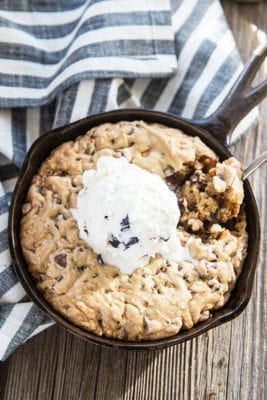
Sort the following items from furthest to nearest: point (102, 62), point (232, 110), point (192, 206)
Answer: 1. point (102, 62)
2. point (232, 110)
3. point (192, 206)

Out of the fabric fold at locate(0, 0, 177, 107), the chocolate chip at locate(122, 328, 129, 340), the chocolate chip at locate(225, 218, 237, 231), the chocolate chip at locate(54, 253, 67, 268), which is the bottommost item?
the chocolate chip at locate(122, 328, 129, 340)

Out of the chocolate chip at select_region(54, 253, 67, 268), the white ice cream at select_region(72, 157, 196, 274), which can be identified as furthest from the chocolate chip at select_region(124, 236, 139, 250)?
the chocolate chip at select_region(54, 253, 67, 268)

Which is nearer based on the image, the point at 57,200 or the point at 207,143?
the point at 57,200

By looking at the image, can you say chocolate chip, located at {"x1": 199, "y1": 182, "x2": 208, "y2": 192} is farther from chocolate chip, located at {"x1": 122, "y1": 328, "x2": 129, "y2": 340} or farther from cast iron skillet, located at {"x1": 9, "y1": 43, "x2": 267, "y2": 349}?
chocolate chip, located at {"x1": 122, "y1": 328, "x2": 129, "y2": 340}

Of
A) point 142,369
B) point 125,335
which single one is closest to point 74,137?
point 125,335

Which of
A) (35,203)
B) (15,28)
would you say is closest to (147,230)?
(35,203)

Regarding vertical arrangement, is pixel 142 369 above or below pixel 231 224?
below

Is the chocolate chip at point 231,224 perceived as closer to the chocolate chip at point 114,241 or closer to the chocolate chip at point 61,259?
the chocolate chip at point 114,241

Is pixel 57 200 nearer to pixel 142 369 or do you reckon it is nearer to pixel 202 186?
pixel 202 186

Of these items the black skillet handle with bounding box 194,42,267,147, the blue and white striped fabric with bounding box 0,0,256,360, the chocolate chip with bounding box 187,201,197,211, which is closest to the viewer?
the chocolate chip with bounding box 187,201,197,211
